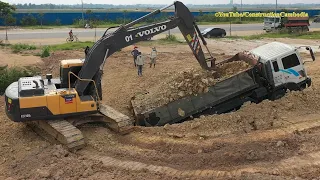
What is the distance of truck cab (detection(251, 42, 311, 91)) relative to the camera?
543 inches

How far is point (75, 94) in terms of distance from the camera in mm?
10859

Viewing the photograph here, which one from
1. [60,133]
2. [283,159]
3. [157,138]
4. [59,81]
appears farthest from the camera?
[59,81]

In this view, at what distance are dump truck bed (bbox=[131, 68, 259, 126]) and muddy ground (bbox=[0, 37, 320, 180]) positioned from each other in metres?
0.61

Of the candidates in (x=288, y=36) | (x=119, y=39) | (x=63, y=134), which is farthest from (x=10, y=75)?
(x=288, y=36)

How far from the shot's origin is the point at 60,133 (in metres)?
10.3

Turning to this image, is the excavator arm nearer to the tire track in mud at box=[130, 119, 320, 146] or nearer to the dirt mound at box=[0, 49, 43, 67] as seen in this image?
the tire track in mud at box=[130, 119, 320, 146]

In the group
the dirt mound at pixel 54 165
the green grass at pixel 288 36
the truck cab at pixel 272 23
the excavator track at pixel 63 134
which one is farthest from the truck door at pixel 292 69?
the truck cab at pixel 272 23

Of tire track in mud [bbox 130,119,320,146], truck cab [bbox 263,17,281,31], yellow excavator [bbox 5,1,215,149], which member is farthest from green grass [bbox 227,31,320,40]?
tire track in mud [bbox 130,119,320,146]

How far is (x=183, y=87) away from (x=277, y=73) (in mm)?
3531

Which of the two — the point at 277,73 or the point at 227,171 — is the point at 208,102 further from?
the point at 227,171

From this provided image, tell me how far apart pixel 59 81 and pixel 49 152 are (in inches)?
116

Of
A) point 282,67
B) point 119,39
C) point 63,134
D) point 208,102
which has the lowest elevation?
point 63,134

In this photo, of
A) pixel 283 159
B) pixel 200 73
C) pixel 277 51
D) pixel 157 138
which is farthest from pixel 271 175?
pixel 277 51

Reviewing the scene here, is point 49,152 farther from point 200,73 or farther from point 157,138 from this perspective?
point 200,73
